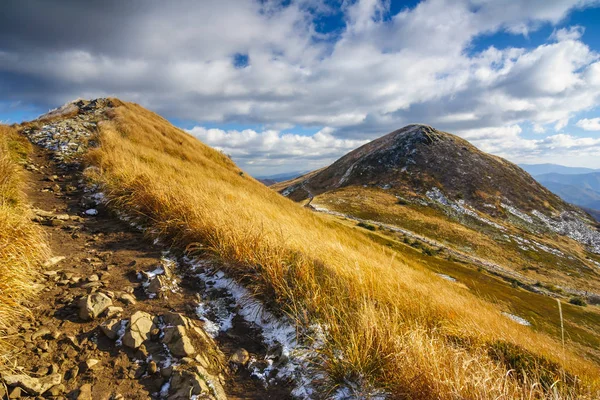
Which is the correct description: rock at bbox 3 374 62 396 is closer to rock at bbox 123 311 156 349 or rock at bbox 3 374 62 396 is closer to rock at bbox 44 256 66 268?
rock at bbox 123 311 156 349

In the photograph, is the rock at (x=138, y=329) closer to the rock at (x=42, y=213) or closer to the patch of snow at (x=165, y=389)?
the patch of snow at (x=165, y=389)

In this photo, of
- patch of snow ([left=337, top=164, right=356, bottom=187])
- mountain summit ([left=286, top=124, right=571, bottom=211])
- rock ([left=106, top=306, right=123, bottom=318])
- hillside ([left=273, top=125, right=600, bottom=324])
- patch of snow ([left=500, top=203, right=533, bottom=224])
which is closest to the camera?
rock ([left=106, top=306, right=123, bottom=318])

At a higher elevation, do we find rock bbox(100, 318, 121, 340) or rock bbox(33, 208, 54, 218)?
rock bbox(33, 208, 54, 218)

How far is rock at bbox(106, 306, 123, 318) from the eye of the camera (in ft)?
13.3

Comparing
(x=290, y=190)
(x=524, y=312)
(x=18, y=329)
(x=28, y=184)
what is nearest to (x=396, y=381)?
(x=18, y=329)

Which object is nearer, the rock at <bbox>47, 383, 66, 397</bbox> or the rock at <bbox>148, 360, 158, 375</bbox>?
the rock at <bbox>47, 383, 66, 397</bbox>

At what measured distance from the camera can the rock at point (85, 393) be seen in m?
2.89

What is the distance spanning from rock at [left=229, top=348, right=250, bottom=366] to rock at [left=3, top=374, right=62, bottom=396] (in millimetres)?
1898

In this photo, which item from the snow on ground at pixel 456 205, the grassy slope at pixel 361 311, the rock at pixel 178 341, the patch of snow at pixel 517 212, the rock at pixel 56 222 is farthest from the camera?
the patch of snow at pixel 517 212

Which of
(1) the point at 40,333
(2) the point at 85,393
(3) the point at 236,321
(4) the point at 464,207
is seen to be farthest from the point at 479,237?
(1) the point at 40,333

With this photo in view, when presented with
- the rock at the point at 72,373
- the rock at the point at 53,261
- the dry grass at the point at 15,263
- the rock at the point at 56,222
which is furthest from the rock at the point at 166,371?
the rock at the point at 56,222

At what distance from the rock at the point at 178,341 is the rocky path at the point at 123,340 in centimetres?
1

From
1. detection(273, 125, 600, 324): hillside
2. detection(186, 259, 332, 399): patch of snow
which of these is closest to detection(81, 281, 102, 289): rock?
detection(186, 259, 332, 399): patch of snow

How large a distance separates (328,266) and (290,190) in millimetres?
111948
